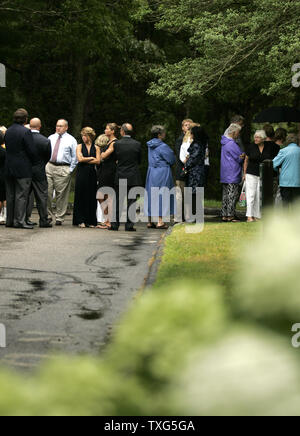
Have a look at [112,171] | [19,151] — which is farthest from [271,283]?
[112,171]

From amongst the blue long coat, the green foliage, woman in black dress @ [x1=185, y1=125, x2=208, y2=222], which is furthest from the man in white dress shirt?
the green foliage

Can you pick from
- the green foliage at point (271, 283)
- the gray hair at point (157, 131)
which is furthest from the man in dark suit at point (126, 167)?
the green foliage at point (271, 283)

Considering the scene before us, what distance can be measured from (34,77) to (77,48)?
1143 cm

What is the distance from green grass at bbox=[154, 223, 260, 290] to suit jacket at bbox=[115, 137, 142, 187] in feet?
4.80

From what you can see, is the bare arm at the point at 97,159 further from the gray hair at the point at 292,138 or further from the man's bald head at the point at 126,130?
the gray hair at the point at 292,138

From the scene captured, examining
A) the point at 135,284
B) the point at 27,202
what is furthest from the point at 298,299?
the point at 27,202

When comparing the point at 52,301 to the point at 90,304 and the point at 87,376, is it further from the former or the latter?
the point at 87,376

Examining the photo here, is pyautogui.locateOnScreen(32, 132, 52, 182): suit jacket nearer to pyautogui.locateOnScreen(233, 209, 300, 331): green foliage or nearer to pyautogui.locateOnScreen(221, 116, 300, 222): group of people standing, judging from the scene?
pyautogui.locateOnScreen(221, 116, 300, 222): group of people standing

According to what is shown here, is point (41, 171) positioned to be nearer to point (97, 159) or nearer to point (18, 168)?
point (18, 168)

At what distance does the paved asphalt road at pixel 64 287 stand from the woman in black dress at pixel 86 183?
6.50 feet

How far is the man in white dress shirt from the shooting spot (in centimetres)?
1788

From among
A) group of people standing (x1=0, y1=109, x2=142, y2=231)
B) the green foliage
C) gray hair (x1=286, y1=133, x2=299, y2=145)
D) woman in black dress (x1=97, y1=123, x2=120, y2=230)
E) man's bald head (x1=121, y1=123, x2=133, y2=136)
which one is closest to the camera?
the green foliage

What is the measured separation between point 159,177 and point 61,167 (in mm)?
1954

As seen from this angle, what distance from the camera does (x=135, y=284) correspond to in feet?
30.7
